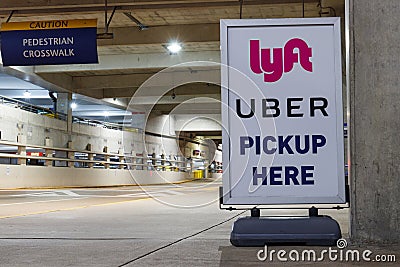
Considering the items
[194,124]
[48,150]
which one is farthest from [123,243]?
[194,124]

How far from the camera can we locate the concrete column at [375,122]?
12.3 feet

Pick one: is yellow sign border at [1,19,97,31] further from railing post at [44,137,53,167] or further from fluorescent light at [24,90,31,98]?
fluorescent light at [24,90,31,98]

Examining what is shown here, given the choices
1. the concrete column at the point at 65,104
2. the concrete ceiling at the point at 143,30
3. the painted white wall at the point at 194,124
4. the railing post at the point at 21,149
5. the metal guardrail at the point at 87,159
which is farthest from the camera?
the painted white wall at the point at 194,124

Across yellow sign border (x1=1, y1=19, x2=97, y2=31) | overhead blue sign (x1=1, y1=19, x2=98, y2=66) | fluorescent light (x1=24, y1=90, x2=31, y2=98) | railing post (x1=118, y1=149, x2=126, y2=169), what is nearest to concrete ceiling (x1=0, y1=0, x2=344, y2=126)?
yellow sign border (x1=1, y1=19, x2=97, y2=31)

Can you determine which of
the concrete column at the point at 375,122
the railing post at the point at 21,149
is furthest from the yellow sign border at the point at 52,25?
the railing post at the point at 21,149

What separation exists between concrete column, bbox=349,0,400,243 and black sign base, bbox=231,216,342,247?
164 mm

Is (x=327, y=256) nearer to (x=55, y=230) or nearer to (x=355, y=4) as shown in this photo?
(x=355, y=4)

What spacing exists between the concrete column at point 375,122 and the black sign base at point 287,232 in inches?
6.5

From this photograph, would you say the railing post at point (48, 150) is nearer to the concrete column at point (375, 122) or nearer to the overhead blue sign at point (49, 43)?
the overhead blue sign at point (49, 43)

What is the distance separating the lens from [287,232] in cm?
379

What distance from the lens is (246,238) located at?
12.5 feet

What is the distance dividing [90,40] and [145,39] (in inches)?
217

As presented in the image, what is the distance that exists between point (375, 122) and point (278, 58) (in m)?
0.74

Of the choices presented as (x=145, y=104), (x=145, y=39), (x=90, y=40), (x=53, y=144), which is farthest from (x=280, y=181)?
(x=145, y=104)
